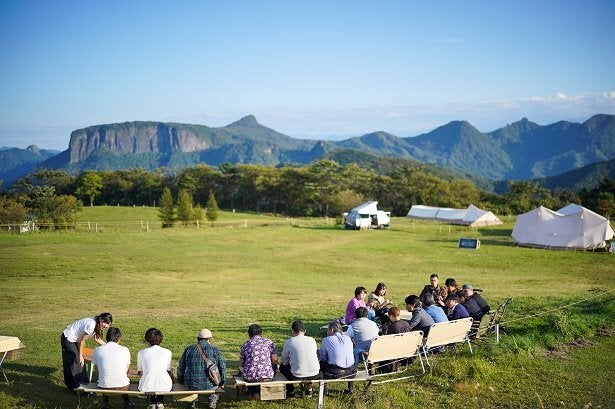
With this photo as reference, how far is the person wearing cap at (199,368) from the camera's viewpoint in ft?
26.0

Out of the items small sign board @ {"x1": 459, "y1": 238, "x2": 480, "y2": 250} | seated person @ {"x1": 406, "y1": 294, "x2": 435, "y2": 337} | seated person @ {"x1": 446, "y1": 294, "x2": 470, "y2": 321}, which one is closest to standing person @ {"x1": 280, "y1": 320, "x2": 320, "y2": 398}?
seated person @ {"x1": 406, "y1": 294, "x2": 435, "y2": 337}

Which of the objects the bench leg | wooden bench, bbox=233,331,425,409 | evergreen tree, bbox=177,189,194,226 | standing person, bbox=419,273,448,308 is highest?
evergreen tree, bbox=177,189,194,226

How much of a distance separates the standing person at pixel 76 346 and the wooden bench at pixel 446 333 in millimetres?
5606

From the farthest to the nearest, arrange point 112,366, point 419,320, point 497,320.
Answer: point 497,320
point 419,320
point 112,366

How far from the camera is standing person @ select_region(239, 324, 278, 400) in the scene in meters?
8.16

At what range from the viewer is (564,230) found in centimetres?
4147

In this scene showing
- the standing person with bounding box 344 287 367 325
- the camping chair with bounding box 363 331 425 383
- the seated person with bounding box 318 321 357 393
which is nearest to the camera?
the seated person with bounding box 318 321 357 393

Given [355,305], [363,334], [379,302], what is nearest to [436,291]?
[379,302]

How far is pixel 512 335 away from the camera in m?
12.0

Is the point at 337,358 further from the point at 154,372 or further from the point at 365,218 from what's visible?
the point at 365,218

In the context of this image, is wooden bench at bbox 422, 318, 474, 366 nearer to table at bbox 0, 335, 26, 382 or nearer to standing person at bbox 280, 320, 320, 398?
standing person at bbox 280, 320, 320, 398

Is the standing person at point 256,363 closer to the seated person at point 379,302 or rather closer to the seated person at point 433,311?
the seated person at point 433,311

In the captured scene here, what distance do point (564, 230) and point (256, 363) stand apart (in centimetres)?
3941

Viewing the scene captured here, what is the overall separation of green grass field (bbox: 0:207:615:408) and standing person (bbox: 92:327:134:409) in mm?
829
